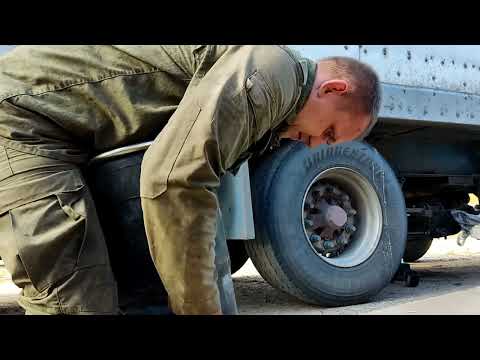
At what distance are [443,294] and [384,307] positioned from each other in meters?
0.80

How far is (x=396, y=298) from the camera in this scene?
4.05 metres

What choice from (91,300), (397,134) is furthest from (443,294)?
(91,300)

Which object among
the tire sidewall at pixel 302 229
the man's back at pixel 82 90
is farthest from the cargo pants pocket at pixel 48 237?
the tire sidewall at pixel 302 229

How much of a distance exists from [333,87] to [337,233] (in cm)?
248

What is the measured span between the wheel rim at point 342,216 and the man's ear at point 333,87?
214 centimetres

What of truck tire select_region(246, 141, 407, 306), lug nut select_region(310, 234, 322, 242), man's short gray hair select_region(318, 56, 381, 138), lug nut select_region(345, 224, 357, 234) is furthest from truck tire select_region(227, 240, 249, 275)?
man's short gray hair select_region(318, 56, 381, 138)

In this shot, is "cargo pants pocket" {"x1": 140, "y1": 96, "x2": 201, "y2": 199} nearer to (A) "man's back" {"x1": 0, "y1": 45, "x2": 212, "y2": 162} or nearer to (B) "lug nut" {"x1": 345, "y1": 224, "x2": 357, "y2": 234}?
(A) "man's back" {"x1": 0, "y1": 45, "x2": 212, "y2": 162}

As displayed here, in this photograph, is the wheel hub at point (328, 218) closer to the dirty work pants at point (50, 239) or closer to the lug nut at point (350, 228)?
the lug nut at point (350, 228)

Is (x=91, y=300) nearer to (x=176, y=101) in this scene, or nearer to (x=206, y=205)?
(x=206, y=205)

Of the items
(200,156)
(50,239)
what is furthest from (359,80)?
(50,239)

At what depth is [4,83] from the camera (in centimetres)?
154

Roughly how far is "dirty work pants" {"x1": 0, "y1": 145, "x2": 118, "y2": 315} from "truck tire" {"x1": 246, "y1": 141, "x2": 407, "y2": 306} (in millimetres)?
1974

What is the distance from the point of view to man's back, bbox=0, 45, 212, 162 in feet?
4.96
